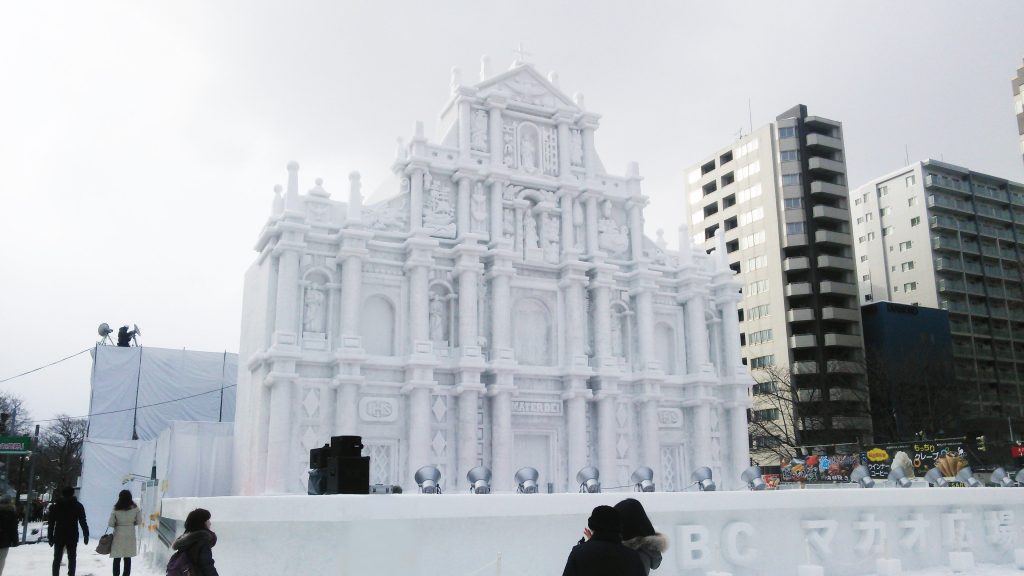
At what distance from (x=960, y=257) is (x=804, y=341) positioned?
22922 millimetres

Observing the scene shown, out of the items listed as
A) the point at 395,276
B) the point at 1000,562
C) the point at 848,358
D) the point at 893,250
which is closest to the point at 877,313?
the point at 848,358

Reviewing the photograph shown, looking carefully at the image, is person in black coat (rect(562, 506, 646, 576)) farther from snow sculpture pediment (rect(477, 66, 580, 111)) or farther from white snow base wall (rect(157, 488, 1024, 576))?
snow sculpture pediment (rect(477, 66, 580, 111))

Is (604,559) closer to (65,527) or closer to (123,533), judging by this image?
(123,533)

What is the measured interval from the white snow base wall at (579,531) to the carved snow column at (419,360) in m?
13.1

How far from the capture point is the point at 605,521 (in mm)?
6074

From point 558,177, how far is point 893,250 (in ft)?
187

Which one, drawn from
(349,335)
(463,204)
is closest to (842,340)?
(463,204)

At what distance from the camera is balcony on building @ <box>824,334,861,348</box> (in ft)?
208

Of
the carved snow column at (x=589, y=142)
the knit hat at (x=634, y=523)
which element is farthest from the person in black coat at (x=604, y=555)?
the carved snow column at (x=589, y=142)

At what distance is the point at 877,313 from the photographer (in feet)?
215

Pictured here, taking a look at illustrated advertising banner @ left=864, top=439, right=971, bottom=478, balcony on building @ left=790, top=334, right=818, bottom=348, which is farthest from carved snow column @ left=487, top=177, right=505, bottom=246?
balcony on building @ left=790, top=334, right=818, bottom=348

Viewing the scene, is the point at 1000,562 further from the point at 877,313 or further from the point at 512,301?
the point at 877,313

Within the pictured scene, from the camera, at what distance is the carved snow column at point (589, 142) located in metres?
34.6

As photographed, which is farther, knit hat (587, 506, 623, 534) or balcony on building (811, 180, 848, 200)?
balcony on building (811, 180, 848, 200)
